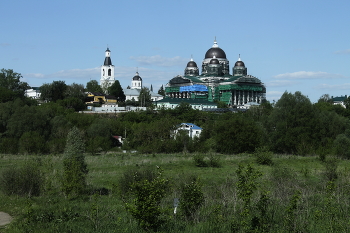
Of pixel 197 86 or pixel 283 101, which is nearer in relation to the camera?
pixel 283 101

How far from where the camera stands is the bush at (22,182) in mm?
17609

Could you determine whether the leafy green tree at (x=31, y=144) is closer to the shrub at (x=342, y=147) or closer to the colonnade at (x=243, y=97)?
the shrub at (x=342, y=147)

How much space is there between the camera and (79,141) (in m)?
21.2

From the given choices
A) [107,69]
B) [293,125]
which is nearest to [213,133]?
[293,125]

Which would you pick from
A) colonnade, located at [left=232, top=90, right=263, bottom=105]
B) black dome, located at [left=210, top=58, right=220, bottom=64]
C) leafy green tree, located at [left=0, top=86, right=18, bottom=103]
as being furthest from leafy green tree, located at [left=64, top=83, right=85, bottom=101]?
black dome, located at [left=210, top=58, right=220, bottom=64]

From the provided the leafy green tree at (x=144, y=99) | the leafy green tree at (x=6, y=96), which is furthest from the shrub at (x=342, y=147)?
the leafy green tree at (x=144, y=99)

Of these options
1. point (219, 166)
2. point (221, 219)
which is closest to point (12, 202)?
point (221, 219)

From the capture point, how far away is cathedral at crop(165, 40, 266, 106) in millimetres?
104812

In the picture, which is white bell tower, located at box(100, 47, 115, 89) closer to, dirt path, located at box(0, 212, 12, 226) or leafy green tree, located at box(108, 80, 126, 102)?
leafy green tree, located at box(108, 80, 126, 102)

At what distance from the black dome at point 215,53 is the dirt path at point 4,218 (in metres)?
103

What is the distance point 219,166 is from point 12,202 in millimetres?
16418

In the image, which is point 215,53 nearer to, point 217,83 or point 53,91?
point 217,83

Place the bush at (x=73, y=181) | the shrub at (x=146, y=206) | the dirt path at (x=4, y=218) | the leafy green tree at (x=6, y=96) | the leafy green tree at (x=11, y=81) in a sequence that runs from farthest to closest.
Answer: the leafy green tree at (x=11, y=81), the leafy green tree at (x=6, y=96), the bush at (x=73, y=181), the dirt path at (x=4, y=218), the shrub at (x=146, y=206)

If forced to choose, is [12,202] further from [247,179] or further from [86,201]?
[247,179]
